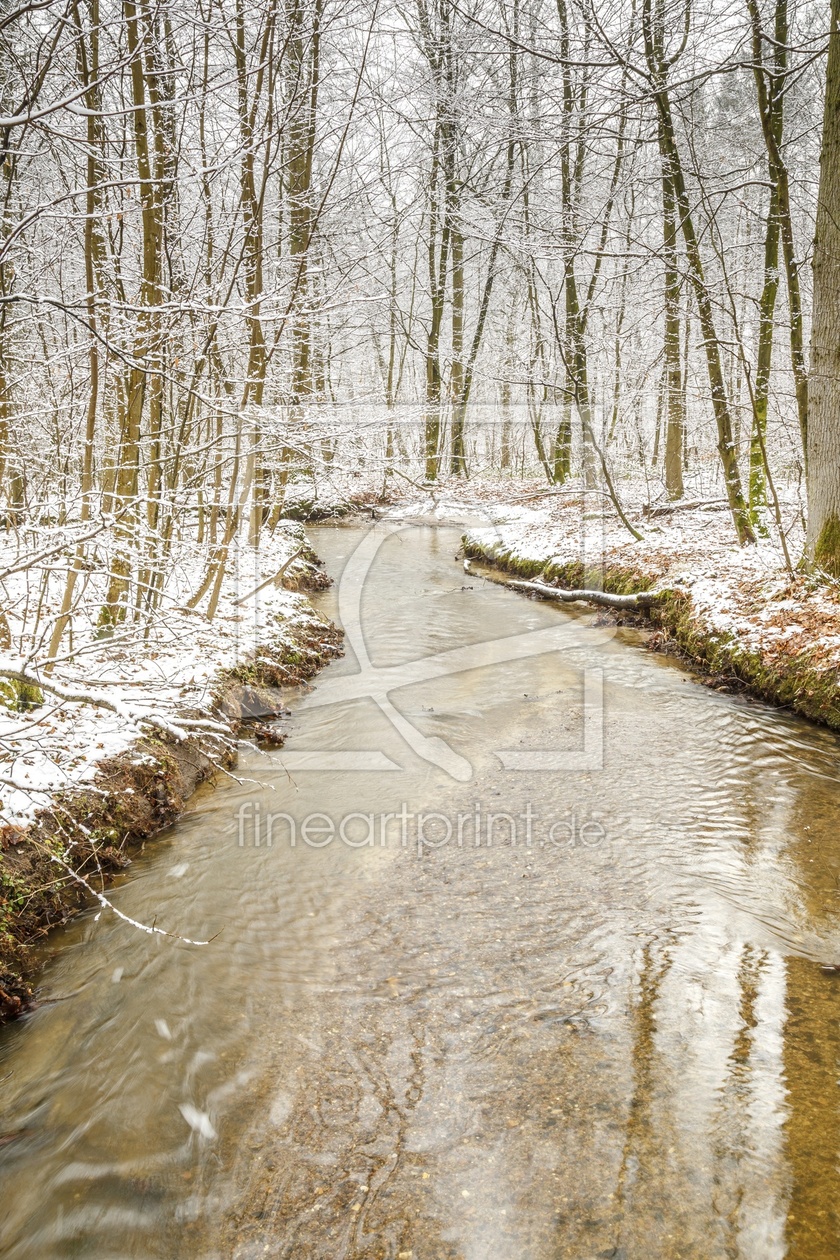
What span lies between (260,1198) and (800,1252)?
188 cm

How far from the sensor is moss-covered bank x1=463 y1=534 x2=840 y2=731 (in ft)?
21.8

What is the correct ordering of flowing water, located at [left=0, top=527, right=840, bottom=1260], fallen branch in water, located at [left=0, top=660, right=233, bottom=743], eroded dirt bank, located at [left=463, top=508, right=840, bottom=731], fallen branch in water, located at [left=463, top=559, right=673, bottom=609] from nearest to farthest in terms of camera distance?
flowing water, located at [left=0, top=527, right=840, bottom=1260] → fallen branch in water, located at [left=0, top=660, right=233, bottom=743] → eroded dirt bank, located at [left=463, top=508, right=840, bottom=731] → fallen branch in water, located at [left=463, top=559, right=673, bottom=609]

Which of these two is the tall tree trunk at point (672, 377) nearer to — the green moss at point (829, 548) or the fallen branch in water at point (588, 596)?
the fallen branch in water at point (588, 596)

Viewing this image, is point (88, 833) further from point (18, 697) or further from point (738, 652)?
point (738, 652)

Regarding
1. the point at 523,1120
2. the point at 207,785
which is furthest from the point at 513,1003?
the point at 207,785

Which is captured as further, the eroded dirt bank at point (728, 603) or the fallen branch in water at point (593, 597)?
the fallen branch in water at point (593, 597)

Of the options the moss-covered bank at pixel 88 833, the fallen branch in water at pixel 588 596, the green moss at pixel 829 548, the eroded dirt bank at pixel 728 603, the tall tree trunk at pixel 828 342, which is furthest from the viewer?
the fallen branch in water at pixel 588 596

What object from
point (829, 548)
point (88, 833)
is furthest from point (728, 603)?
point (88, 833)

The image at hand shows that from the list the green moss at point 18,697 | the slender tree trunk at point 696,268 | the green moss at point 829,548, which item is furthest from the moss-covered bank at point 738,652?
the green moss at point 18,697

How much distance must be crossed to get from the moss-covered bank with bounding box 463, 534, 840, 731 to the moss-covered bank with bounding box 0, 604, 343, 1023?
5211mm

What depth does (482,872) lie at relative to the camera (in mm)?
4738

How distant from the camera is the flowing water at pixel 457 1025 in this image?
256 centimetres

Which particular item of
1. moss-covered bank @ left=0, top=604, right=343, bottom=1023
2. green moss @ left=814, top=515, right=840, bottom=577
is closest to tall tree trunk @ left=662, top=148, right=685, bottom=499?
green moss @ left=814, top=515, right=840, bottom=577

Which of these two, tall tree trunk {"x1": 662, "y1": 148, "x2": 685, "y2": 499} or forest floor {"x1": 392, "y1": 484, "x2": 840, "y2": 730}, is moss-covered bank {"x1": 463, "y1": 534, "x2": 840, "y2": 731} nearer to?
forest floor {"x1": 392, "y1": 484, "x2": 840, "y2": 730}
